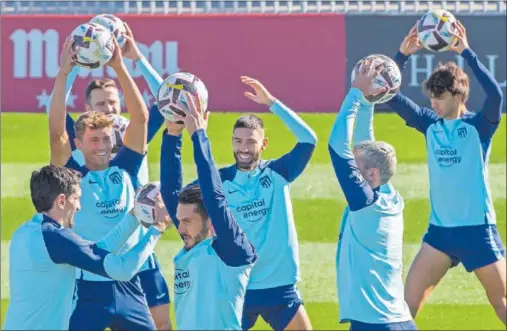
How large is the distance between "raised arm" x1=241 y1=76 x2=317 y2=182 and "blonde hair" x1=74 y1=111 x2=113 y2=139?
3.04ft

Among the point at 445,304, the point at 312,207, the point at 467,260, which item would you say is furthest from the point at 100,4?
the point at 467,260

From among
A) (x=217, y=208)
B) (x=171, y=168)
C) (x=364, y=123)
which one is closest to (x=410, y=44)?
(x=364, y=123)

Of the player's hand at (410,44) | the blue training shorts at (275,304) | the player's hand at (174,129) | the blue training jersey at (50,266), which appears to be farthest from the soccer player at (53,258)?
the player's hand at (410,44)

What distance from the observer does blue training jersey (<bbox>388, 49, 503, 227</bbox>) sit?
335 inches

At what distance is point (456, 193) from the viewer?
854 cm

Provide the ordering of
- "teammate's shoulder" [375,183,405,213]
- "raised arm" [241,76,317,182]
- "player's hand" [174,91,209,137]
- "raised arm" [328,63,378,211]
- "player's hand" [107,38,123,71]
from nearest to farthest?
"player's hand" [174,91,209,137] → "raised arm" [328,63,378,211] → "teammate's shoulder" [375,183,405,213] → "raised arm" [241,76,317,182] → "player's hand" [107,38,123,71]

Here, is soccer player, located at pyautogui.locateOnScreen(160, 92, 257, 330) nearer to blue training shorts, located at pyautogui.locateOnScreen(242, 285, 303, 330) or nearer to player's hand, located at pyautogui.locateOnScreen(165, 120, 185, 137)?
player's hand, located at pyautogui.locateOnScreen(165, 120, 185, 137)

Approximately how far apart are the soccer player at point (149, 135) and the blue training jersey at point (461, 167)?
1956 millimetres

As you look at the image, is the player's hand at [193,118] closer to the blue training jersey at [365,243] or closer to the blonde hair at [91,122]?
the blue training jersey at [365,243]

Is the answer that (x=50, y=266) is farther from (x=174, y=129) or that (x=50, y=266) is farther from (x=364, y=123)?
(x=364, y=123)

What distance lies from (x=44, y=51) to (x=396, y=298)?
14.3 meters

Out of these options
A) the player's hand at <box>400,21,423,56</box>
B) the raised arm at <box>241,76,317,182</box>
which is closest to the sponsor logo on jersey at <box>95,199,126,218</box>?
the raised arm at <box>241,76,317,182</box>

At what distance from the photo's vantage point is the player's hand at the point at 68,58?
7.30 meters

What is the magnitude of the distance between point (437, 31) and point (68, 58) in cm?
271
